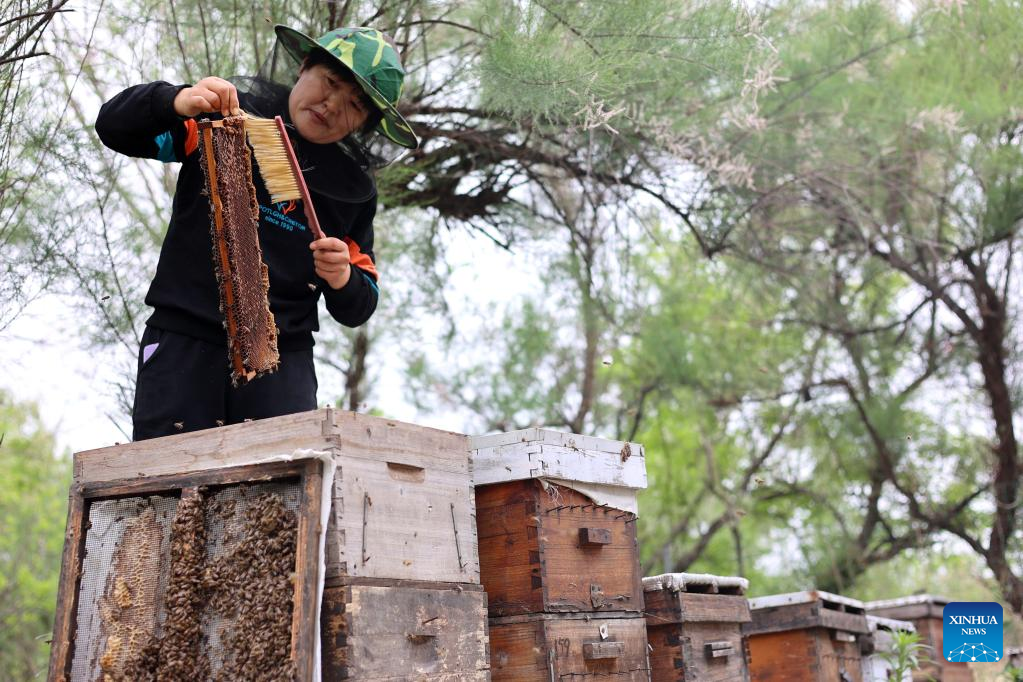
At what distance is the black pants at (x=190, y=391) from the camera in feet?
8.09

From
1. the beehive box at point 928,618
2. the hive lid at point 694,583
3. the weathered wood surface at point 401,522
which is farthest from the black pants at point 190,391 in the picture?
the beehive box at point 928,618

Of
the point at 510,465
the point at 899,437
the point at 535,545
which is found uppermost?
the point at 899,437

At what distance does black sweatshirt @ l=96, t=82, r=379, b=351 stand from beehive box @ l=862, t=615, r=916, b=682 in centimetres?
314

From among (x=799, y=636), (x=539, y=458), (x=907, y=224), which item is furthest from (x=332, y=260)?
(x=907, y=224)

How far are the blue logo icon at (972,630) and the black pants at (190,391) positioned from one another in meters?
2.34

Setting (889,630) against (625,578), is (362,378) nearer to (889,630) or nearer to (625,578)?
(889,630)

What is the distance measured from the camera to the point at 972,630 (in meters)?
3.54

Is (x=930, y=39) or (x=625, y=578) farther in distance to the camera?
(x=930, y=39)

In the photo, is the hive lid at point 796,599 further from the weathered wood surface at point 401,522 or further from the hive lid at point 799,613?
the weathered wood surface at point 401,522

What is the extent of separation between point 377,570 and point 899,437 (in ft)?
22.9

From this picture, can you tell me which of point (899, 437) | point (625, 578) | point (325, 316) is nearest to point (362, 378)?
point (325, 316)

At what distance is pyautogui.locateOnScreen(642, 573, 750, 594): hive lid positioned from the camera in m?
3.26

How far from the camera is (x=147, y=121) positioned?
240cm

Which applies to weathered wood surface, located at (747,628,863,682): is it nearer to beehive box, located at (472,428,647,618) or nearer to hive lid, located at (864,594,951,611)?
beehive box, located at (472,428,647,618)
